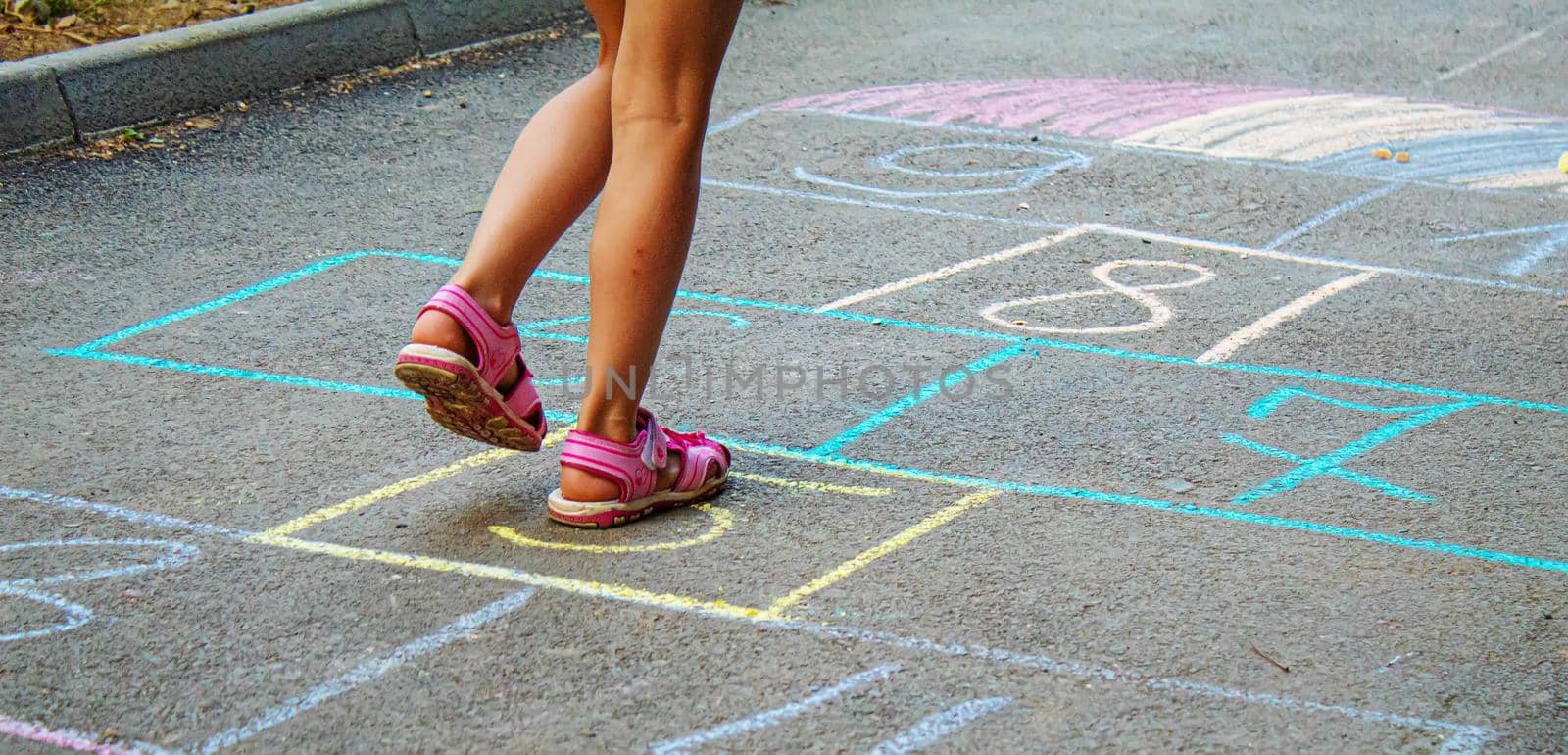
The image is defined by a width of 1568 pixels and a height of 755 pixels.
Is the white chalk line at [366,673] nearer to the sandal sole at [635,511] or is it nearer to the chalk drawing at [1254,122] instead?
the sandal sole at [635,511]

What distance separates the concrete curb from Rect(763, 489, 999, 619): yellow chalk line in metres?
3.72

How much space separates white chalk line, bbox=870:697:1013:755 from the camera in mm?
2029

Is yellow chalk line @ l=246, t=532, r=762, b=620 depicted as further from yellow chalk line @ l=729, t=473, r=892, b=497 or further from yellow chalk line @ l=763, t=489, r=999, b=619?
yellow chalk line @ l=729, t=473, r=892, b=497

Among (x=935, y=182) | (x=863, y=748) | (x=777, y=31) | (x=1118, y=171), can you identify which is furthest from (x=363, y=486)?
(x=777, y=31)

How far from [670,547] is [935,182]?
2.81 metres

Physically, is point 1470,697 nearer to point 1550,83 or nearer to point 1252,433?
point 1252,433

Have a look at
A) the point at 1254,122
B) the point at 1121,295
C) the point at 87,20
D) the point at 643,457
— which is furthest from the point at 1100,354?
the point at 87,20

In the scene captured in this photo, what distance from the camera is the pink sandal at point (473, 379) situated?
2.56 meters

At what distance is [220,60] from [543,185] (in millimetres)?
3638

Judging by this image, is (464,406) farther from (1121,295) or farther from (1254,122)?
(1254,122)

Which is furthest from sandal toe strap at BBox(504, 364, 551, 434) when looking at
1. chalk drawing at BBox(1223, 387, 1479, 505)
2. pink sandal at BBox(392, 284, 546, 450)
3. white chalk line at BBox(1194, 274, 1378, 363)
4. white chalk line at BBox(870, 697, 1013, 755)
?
white chalk line at BBox(1194, 274, 1378, 363)

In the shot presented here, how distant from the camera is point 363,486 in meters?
2.86

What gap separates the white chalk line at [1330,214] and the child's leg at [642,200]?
96.2 inches

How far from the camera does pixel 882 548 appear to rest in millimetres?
2617
